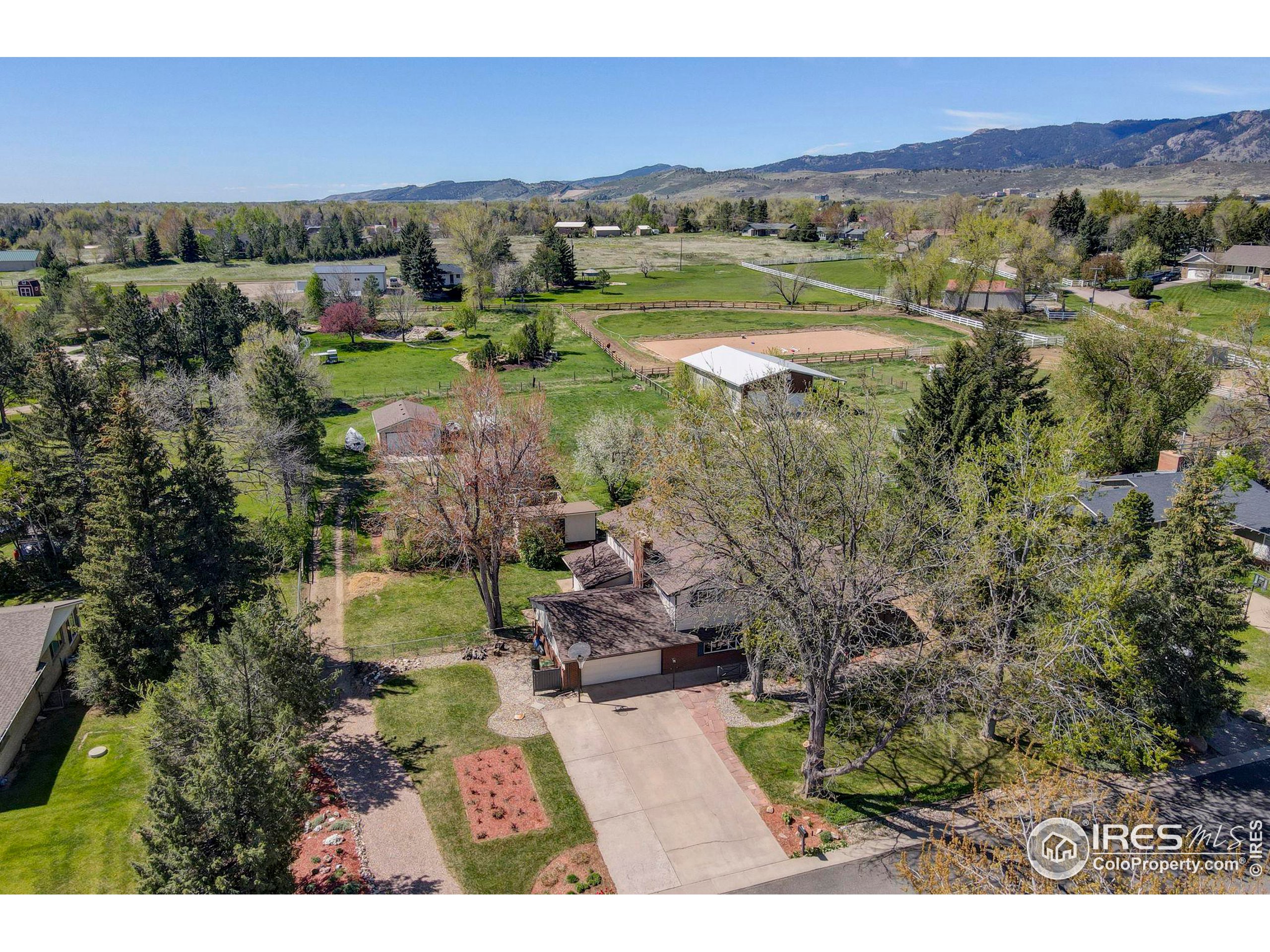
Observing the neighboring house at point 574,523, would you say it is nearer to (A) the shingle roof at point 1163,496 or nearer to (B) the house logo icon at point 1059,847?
(A) the shingle roof at point 1163,496

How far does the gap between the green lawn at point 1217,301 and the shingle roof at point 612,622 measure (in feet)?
232

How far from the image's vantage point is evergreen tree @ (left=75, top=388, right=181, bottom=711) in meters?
26.3

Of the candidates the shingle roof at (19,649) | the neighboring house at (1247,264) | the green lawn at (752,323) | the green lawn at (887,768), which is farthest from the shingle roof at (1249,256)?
the shingle roof at (19,649)

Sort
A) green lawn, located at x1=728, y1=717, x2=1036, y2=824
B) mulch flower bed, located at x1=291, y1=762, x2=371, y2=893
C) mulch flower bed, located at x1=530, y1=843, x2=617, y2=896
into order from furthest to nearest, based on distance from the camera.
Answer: green lawn, located at x1=728, y1=717, x2=1036, y2=824, mulch flower bed, located at x1=530, y1=843, x2=617, y2=896, mulch flower bed, located at x1=291, y1=762, x2=371, y2=893

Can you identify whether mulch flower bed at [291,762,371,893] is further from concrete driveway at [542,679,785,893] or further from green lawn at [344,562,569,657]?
green lawn at [344,562,569,657]

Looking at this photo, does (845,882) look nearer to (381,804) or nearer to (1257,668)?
(381,804)

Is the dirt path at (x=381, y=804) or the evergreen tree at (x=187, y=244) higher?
the evergreen tree at (x=187, y=244)

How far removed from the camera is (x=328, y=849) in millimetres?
20172

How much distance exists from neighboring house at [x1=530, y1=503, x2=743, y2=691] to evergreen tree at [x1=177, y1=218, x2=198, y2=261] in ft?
497

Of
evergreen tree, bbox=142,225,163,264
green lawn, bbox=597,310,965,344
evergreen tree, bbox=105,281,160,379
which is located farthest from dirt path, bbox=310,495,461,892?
evergreen tree, bbox=142,225,163,264

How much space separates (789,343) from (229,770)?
73.6 metres

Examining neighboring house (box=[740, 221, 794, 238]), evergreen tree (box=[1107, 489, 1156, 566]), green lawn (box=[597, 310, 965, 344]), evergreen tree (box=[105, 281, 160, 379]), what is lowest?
evergreen tree (box=[1107, 489, 1156, 566])

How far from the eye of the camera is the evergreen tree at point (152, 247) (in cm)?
14425

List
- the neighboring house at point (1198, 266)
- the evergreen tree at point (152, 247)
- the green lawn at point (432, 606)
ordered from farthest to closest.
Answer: the evergreen tree at point (152, 247) → the neighboring house at point (1198, 266) → the green lawn at point (432, 606)
